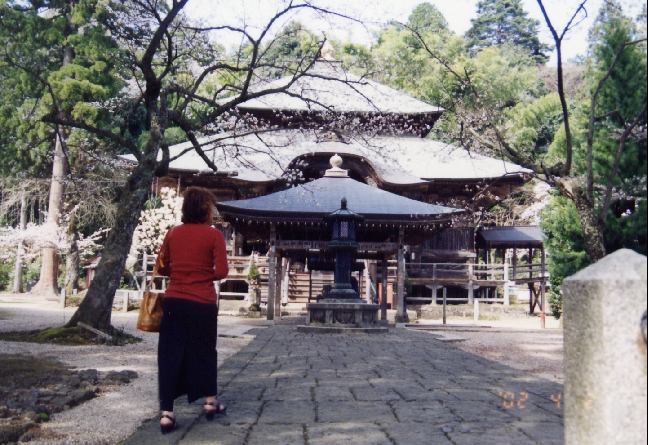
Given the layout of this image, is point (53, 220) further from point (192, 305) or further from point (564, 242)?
point (192, 305)

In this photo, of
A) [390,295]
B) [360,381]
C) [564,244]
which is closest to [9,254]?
[390,295]

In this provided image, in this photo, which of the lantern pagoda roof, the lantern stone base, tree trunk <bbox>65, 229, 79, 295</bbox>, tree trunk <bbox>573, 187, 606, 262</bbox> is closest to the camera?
tree trunk <bbox>573, 187, 606, 262</bbox>

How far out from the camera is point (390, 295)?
22.9 m

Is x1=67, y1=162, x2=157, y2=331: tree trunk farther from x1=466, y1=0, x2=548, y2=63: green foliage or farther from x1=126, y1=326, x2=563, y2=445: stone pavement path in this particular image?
x1=466, y1=0, x2=548, y2=63: green foliage

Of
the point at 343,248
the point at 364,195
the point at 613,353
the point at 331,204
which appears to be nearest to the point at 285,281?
the point at 364,195

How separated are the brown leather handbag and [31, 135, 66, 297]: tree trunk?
21941mm

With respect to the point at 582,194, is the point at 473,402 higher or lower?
lower

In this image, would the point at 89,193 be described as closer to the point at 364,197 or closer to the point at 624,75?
the point at 364,197

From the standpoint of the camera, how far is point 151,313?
4.01 metres

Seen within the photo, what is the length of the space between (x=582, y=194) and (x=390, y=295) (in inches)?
618

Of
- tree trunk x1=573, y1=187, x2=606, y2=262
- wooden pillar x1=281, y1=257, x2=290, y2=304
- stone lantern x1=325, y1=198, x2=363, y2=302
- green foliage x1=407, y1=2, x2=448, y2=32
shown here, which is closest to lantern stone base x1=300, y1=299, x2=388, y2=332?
stone lantern x1=325, y1=198, x2=363, y2=302

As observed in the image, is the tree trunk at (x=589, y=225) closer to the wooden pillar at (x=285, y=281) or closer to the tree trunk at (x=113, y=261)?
the tree trunk at (x=113, y=261)

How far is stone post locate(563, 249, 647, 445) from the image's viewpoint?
1829 mm

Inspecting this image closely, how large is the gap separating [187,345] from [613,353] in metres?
2.71
